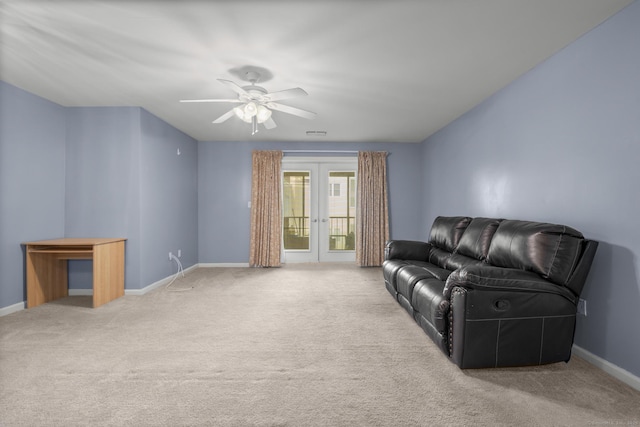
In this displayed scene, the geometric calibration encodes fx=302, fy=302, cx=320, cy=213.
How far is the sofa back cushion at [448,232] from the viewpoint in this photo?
360cm

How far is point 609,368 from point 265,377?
236 cm

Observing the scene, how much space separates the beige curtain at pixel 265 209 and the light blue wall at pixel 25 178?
2.90 meters

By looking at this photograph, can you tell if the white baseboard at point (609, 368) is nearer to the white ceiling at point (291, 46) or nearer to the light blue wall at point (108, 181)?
the white ceiling at point (291, 46)

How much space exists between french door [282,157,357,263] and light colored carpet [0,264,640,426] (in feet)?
9.72

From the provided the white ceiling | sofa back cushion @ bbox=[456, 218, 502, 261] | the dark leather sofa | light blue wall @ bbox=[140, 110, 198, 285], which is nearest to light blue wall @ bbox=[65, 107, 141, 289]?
light blue wall @ bbox=[140, 110, 198, 285]

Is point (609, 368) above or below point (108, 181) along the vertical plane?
below

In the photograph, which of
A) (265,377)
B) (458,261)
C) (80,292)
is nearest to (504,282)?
(458,261)

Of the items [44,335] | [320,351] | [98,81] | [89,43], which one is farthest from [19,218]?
[320,351]

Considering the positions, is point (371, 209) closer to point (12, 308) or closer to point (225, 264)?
point (225, 264)

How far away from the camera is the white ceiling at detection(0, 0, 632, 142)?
204 cm

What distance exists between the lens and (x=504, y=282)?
6.72 ft

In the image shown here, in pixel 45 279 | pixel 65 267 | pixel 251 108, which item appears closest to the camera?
pixel 251 108

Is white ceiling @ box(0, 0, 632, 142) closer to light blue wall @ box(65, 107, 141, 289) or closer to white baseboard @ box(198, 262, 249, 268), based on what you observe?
light blue wall @ box(65, 107, 141, 289)

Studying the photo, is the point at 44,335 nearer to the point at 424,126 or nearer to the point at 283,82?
the point at 283,82
